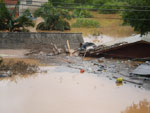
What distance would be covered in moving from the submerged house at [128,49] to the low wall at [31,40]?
112 inches

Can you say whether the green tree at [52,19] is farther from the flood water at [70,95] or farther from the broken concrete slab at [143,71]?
the broken concrete slab at [143,71]

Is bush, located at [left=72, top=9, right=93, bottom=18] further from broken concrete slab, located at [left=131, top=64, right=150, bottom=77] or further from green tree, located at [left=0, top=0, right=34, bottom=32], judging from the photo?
broken concrete slab, located at [left=131, top=64, right=150, bottom=77]

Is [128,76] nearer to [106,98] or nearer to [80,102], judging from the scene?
[106,98]

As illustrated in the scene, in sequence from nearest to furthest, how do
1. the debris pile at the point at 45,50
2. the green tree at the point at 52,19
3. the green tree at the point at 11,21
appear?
the debris pile at the point at 45,50 → the green tree at the point at 11,21 → the green tree at the point at 52,19

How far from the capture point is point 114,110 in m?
9.44

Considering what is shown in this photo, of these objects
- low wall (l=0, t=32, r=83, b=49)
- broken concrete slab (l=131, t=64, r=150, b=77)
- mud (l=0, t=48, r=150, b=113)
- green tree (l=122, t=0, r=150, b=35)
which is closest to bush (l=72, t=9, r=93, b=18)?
low wall (l=0, t=32, r=83, b=49)

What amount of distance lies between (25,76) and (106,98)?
443 centimetres

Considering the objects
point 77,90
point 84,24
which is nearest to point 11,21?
point 84,24

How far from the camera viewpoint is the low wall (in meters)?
17.2

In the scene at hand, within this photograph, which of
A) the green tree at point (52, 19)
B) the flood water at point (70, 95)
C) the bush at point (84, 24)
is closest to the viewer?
the flood water at point (70, 95)

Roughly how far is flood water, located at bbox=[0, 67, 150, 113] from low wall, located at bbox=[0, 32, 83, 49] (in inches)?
200

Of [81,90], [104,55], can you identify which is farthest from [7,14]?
[81,90]

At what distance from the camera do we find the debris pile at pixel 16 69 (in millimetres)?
12516

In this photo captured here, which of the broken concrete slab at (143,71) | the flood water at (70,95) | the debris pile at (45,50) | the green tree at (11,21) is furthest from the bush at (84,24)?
the broken concrete slab at (143,71)
